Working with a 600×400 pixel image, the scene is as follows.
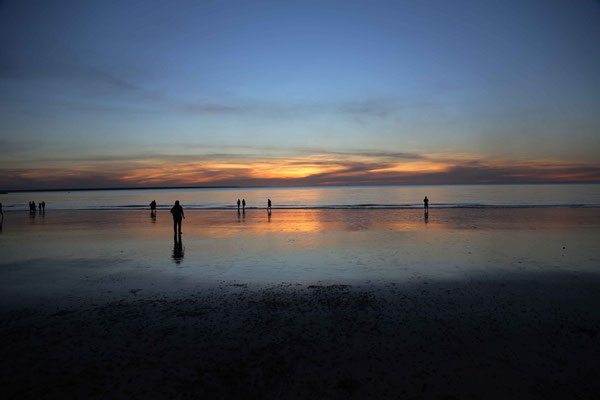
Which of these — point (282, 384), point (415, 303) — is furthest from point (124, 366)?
point (415, 303)

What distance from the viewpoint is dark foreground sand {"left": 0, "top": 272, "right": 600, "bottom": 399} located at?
5.34 meters

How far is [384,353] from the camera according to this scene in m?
6.28

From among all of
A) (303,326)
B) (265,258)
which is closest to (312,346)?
(303,326)

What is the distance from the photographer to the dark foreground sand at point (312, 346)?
534cm

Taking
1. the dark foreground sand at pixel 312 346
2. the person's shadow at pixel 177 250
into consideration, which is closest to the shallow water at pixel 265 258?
the person's shadow at pixel 177 250

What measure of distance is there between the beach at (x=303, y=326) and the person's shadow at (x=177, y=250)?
24cm

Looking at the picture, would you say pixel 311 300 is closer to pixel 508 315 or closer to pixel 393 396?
pixel 393 396

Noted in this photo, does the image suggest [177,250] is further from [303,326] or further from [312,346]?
[312,346]

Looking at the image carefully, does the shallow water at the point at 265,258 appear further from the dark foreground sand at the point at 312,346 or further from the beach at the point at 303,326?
the dark foreground sand at the point at 312,346

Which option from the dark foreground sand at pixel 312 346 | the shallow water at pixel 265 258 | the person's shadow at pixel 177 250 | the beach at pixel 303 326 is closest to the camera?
the dark foreground sand at pixel 312 346

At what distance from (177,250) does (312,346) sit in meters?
12.4

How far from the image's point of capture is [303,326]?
24.6 feet

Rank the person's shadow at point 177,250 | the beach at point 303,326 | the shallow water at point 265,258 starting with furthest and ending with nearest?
1. the person's shadow at point 177,250
2. the shallow water at point 265,258
3. the beach at point 303,326

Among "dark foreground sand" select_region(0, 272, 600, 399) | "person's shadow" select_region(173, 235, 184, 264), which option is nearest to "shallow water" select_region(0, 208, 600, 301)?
"person's shadow" select_region(173, 235, 184, 264)
